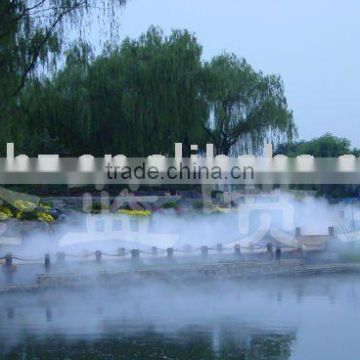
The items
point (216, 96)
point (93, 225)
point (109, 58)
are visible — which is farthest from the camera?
point (216, 96)

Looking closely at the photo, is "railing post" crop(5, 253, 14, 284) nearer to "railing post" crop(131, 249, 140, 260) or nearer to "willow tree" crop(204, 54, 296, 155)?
"railing post" crop(131, 249, 140, 260)

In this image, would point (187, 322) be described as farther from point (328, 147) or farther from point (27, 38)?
point (328, 147)

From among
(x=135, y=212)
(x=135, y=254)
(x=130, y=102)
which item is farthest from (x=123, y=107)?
(x=135, y=254)

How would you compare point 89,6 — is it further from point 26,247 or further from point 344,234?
point 344,234

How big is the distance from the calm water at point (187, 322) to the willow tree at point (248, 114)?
2404cm

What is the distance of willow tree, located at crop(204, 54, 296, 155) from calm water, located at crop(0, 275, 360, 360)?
947 inches

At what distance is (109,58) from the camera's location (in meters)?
39.2

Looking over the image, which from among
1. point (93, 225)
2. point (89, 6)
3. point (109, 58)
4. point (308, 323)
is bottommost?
point (308, 323)

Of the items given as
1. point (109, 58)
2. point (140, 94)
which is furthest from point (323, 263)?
point (109, 58)

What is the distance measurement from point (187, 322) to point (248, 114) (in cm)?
3121

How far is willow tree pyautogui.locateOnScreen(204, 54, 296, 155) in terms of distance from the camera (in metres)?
44.9

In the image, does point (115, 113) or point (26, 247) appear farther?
point (115, 113)

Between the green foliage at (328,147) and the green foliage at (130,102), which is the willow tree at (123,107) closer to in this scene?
the green foliage at (130,102)

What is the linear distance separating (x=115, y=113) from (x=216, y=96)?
6579 mm
